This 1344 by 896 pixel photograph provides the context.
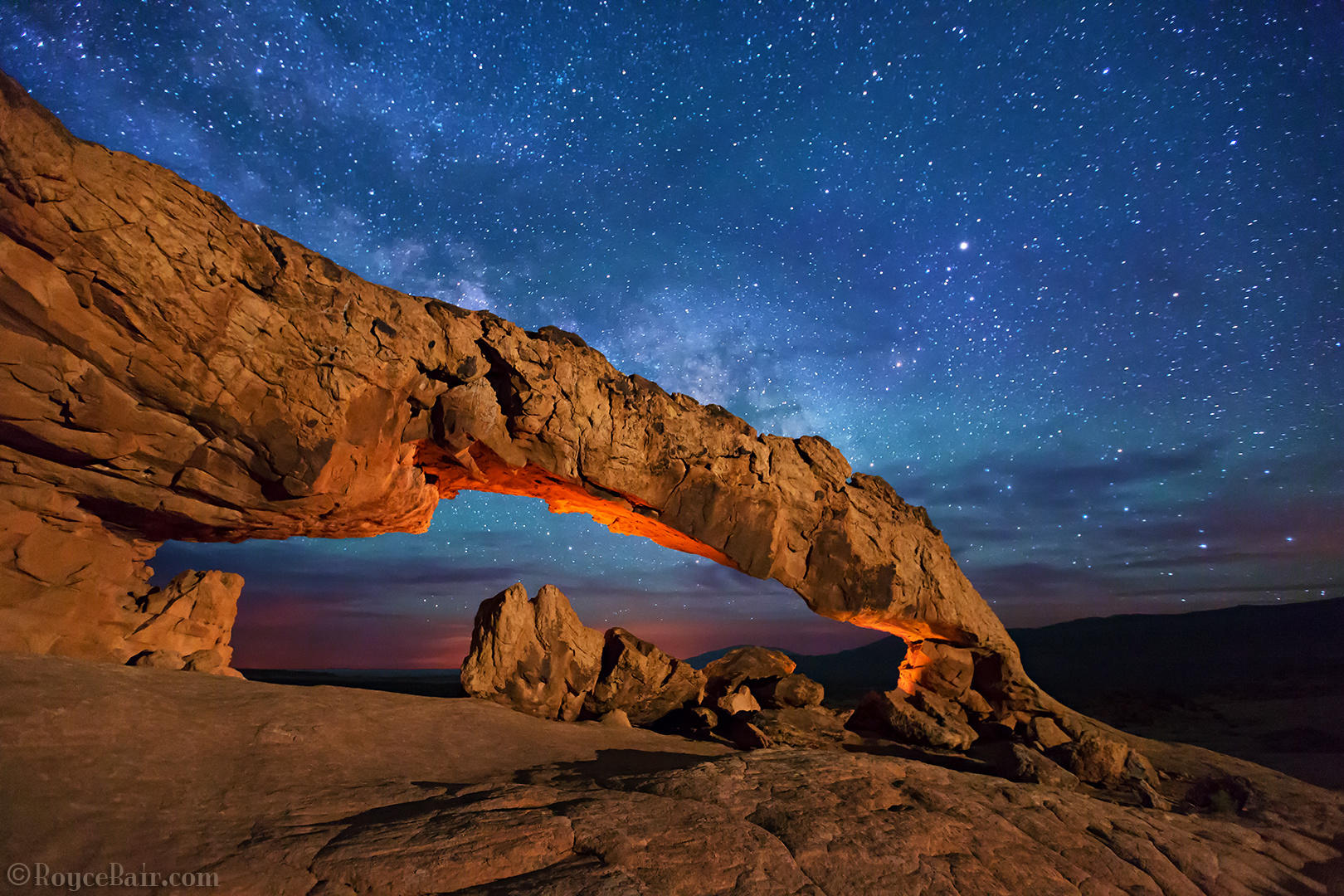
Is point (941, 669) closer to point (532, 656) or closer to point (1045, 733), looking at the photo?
point (1045, 733)

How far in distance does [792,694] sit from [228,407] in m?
14.7

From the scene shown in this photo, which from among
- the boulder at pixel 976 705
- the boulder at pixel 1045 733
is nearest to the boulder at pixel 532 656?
the boulder at pixel 1045 733

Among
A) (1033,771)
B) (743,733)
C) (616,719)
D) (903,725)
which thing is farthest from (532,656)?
(1033,771)

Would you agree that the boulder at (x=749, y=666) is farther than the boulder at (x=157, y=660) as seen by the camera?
Yes

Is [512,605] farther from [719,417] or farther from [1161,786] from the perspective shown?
[1161,786]

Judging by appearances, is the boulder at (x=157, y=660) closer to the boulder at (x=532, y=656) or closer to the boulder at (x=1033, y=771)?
the boulder at (x=532, y=656)

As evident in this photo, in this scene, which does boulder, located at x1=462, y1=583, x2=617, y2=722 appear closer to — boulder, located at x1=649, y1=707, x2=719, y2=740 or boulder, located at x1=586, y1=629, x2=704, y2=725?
boulder, located at x1=586, y1=629, x2=704, y2=725

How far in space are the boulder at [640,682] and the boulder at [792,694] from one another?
104 inches

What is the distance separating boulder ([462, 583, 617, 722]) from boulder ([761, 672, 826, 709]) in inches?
220

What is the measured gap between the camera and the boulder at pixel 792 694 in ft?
48.8

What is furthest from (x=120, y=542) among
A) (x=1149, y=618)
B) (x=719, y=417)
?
(x=1149, y=618)

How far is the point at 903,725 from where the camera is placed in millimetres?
13336

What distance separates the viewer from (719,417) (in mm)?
14828

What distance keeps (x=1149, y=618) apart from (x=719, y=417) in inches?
2595
